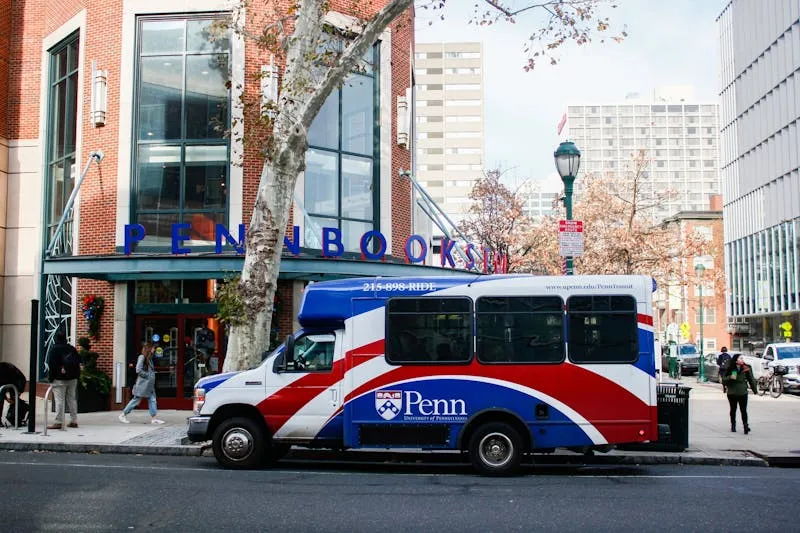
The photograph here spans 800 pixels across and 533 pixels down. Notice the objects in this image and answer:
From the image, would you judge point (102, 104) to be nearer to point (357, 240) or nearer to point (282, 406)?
point (357, 240)

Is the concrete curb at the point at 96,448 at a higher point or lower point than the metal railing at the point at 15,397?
lower

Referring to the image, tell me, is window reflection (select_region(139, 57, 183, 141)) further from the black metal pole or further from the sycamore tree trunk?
the black metal pole

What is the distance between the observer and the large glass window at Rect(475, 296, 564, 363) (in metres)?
10.8

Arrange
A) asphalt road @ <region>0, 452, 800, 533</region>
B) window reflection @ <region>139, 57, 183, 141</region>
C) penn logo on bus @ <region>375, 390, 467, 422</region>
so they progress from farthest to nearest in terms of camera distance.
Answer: window reflection @ <region>139, 57, 183, 141</region>
penn logo on bus @ <region>375, 390, 467, 422</region>
asphalt road @ <region>0, 452, 800, 533</region>

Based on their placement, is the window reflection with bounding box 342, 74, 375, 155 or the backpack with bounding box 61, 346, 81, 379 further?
the window reflection with bounding box 342, 74, 375, 155

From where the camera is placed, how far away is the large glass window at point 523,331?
35.5ft

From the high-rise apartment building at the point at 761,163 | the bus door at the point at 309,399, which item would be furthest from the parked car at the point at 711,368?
the bus door at the point at 309,399

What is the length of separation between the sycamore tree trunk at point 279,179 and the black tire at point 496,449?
471cm

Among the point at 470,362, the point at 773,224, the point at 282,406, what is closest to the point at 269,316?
the point at 282,406

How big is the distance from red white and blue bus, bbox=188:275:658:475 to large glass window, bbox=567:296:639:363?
0.04 ft

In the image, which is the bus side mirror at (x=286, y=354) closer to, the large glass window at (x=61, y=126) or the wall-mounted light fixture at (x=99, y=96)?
the wall-mounted light fixture at (x=99, y=96)

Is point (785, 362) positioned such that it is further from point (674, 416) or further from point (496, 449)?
point (496, 449)

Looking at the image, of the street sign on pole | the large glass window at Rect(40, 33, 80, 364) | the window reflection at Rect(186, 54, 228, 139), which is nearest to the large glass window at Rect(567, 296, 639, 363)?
the street sign on pole

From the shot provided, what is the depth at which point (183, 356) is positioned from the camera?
1875cm
